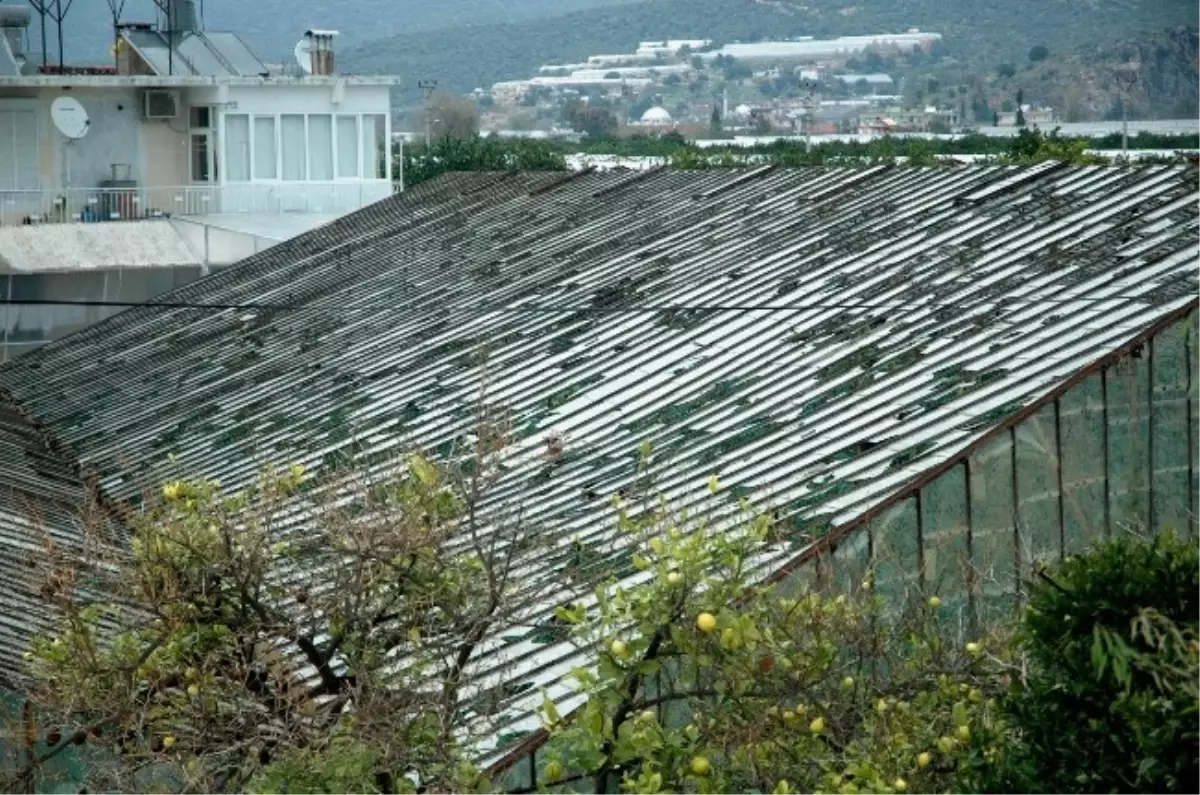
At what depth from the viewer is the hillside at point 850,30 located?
528ft

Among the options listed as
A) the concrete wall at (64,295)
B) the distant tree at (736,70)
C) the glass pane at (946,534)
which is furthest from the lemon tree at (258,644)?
the distant tree at (736,70)

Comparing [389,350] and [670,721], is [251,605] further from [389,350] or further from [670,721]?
[389,350]

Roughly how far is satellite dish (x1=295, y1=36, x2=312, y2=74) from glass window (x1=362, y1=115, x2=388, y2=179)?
86.1 inches

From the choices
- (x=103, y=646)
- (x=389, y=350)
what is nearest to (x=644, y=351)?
(x=389, y=350)

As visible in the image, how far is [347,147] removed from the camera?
54.5 meters

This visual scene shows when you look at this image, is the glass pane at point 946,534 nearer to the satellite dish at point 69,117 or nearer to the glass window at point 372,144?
the satellite dish at point 69,117

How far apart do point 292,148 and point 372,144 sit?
7.44ft

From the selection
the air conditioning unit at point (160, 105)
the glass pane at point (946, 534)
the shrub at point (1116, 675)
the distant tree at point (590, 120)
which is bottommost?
the distant tree at point (590, 120)

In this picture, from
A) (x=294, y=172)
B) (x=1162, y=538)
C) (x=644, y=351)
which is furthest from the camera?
(x=294, y=172)

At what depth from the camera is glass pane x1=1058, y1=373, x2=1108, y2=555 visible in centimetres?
1842

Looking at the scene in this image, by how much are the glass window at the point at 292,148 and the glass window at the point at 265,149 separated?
0.72ft

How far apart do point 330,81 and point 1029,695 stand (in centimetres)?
4485

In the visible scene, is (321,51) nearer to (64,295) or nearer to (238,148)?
(238,148)

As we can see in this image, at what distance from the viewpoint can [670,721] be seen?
14.6 m
